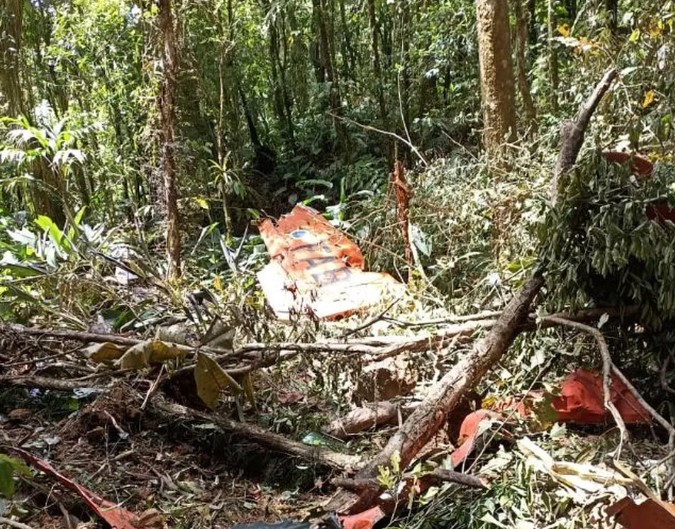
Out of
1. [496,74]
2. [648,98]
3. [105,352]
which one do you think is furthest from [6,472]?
[496,74]

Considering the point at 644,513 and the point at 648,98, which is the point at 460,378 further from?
the point at 648,98

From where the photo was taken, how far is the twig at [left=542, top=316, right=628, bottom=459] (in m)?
1.95

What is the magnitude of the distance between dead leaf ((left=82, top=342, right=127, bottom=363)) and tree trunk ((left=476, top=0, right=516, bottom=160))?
2.69 m

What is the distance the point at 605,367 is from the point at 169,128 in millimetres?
3605

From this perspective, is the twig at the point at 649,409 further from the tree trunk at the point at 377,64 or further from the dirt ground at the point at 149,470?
the tree trunk at the point at 377,64

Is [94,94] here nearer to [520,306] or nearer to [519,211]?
[519,211]

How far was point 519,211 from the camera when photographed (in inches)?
154

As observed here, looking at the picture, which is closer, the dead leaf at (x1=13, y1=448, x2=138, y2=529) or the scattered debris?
the scattered debris

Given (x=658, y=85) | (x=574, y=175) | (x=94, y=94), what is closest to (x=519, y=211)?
(x=658, y=85)

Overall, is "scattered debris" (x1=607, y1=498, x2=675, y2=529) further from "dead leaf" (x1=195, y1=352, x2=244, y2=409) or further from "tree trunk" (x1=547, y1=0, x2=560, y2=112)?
"tree trunk" (x1=547, y1=0, x2=560, y2=112)

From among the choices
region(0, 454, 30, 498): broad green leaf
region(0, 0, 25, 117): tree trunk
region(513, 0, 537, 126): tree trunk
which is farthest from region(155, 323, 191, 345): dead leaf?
region(0, 0, 25, 117): tree trunk

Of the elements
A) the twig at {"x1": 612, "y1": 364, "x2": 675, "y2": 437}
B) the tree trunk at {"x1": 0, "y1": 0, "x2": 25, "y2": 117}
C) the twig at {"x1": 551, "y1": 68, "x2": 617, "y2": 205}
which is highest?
the tree trunk at {"x1": 0, "y1": 0, "x2": 25, "y2": 117}

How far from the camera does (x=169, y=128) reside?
481cm

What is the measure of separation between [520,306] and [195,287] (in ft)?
9.70
